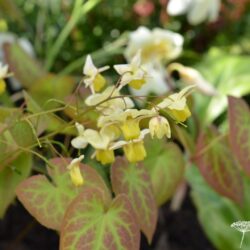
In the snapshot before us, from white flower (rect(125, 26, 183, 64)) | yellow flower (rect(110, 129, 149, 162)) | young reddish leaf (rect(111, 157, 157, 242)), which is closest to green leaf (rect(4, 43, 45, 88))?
white flower (rect(125, 26, 183, 64))

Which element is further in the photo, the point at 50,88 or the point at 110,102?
the point at 50,88

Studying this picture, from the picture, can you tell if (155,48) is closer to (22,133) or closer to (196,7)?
(196,7)

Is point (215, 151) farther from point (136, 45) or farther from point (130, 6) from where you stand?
point (130, 6)

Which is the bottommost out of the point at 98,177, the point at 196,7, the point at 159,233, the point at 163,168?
the point at 159,233

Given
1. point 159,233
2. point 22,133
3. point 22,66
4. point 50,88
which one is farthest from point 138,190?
point 159,233

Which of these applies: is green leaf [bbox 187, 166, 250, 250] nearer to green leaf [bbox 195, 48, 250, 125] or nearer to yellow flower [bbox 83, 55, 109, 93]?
green leaf [bbox 195, 48, 250, 125]

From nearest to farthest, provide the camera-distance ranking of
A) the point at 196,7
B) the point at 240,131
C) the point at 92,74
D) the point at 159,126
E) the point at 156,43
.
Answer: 1. the point at 159,126
2. the point at 92,74
3. the point at 240,131
4. the point at 156,43
5. the point at 196,7
